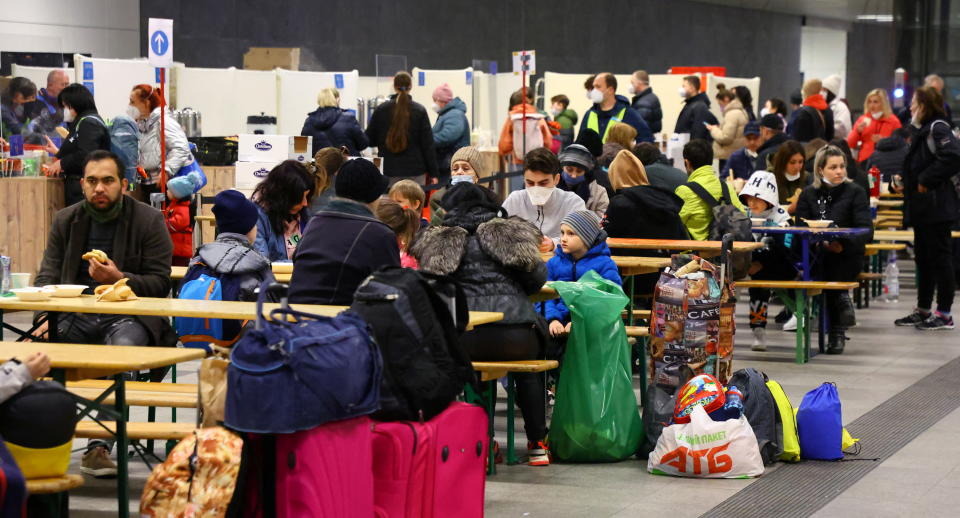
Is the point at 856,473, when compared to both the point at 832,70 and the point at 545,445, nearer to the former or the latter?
the point at 545,445

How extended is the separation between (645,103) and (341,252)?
10.3 m

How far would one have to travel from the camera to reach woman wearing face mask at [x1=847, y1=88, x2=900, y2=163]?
52.5 feet

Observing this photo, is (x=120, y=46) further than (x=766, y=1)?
No

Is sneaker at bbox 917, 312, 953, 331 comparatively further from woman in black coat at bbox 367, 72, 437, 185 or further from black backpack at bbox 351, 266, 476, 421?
black backpack at bbox 351, 266, 476, 421

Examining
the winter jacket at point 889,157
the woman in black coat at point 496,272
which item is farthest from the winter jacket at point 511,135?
the woman in black coat at point 496,272

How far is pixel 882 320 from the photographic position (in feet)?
38.2

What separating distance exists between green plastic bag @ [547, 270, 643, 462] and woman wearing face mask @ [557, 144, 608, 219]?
92.3 inches

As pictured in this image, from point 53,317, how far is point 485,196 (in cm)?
192

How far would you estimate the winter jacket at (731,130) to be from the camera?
1606 cm

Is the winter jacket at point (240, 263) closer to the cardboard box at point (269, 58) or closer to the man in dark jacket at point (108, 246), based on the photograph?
the man in dark jacket at point (108, 246)

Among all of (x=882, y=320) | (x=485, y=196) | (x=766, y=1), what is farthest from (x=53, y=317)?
(x=766, y=1)

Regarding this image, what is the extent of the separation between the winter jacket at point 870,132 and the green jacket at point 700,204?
23.6 feet

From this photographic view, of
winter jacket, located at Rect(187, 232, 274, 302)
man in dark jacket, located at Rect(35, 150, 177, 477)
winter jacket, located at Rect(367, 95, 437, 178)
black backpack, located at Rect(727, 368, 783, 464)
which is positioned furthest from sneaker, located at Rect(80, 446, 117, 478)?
winter jacket, located at Rect(367, 95, 437, 178)

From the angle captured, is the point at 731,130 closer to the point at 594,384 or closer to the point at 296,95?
the point at 296,95
